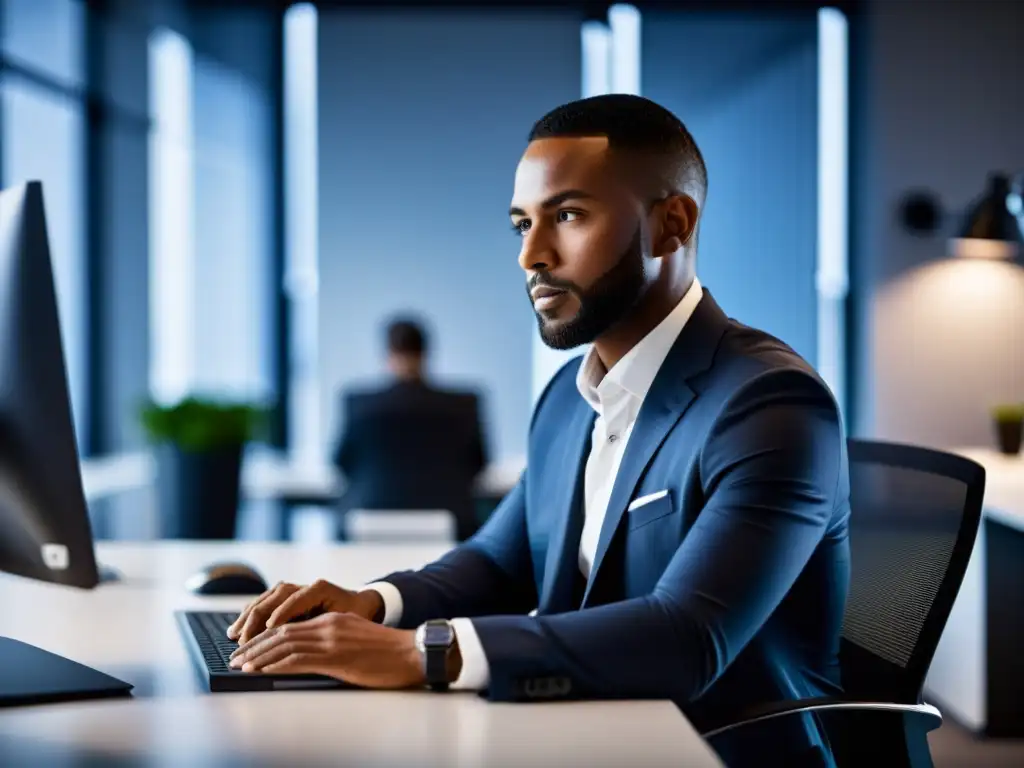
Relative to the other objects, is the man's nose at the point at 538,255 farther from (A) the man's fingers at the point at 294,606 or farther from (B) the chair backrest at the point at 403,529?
(B) the chair backrest at the point at 403,529

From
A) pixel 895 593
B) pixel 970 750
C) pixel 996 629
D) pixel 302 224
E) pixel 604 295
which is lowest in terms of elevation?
pixel 970 750

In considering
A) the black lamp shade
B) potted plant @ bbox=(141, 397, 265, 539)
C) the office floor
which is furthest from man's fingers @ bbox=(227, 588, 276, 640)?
the black lamp shade

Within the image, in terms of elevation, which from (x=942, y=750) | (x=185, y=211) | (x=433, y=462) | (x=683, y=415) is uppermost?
(x=185, y=211)

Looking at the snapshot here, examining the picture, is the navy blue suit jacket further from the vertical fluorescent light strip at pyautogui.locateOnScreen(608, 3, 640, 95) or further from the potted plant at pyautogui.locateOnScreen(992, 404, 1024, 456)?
the vertical fluorescent light strip at pyautogui.locateOnScreen(608, 3, 640, 95)

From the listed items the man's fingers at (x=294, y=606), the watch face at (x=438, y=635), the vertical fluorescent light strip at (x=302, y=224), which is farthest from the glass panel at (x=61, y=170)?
the watch face at (x=438, y=635)

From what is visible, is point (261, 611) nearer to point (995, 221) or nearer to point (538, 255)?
point (538, 255)

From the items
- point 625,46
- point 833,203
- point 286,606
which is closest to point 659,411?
point 286,606

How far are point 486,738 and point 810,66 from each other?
17.9 feet

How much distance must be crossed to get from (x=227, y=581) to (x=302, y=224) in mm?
4611

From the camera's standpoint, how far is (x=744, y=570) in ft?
4.44

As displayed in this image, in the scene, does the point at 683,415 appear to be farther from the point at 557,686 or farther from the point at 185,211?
the point at 185,211

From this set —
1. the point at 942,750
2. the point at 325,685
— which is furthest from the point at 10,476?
the point at 942,750

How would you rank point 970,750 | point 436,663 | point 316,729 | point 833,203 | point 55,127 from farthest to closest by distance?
point 833,203 → point 55,127 → point 970,750 → point 436,663 → point 316,729

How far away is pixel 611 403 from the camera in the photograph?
1700 mm
